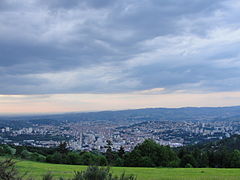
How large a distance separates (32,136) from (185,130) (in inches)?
3018

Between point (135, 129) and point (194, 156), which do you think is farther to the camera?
point (135, 129)

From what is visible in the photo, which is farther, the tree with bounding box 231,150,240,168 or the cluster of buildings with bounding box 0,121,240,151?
the cluster of buildings with bounding box 0,121,240,151

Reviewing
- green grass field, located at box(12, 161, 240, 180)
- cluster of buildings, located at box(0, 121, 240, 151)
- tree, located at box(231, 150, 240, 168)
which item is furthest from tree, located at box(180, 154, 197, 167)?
cluster of buildings, located at box(0, 121, 240, 151)

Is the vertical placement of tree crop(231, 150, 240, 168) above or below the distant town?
above

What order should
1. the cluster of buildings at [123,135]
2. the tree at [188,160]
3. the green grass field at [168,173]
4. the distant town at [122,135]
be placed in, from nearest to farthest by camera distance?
the green grass field at [168,173]
the tree at [188,160]
the cluster of buildings at [123,135]
the distant town at [122,135]

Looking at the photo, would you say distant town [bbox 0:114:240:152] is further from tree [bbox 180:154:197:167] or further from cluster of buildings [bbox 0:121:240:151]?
tree [bbox 180:154:197:167]

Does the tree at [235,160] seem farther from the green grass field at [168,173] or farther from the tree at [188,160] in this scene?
the green grass field at [168,173]

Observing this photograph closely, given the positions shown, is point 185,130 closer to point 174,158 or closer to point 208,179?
point 174,158

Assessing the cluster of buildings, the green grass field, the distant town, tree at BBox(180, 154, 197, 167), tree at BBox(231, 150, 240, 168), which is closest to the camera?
the green grass field

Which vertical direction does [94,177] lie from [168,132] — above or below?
above

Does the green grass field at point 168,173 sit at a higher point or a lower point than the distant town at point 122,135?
higher

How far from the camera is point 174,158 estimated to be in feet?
109

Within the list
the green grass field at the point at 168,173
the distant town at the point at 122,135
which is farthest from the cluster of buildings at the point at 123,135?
the green grass field at the point at 168,173

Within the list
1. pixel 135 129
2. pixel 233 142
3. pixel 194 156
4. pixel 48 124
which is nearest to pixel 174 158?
pixel 194 156
